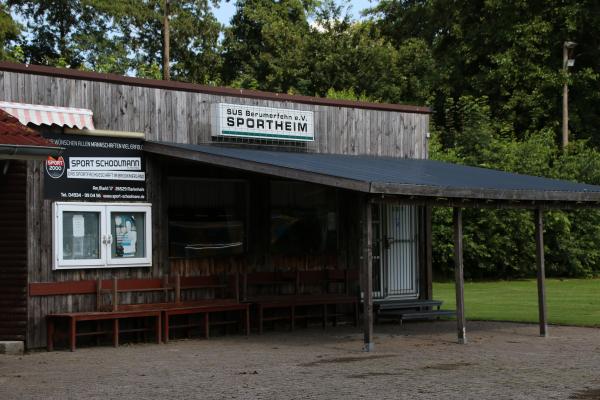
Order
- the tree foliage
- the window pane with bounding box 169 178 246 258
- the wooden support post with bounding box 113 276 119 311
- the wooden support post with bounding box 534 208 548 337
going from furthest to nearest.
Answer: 1. the tree foliage
2. the window pane with bounding box 169 178 246 258
3. the wooden support post with bounding box 534 208 548 337
4. the wooden support post with bounding box 113 276 119 311

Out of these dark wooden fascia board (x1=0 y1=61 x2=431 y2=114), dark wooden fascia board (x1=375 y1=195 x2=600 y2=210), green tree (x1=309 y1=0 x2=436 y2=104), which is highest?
green tree (x1=309 y1=0 x2=436 y2=104)

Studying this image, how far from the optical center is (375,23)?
1918 inches

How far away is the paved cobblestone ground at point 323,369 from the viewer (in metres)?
9.85

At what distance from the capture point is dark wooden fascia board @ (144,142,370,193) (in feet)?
41.7

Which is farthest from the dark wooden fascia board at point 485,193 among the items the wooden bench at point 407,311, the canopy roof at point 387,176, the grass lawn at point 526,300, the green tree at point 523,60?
the green tree at point 523,60

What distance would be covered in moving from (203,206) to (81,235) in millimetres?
2281

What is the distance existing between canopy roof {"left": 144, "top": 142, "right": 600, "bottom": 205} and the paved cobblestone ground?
6.76 feet

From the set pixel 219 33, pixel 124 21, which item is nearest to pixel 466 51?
pixel 219 33

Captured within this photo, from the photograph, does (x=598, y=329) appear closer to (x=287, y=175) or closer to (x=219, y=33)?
(x=287, y=175)

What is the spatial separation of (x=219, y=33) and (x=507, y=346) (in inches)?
1431

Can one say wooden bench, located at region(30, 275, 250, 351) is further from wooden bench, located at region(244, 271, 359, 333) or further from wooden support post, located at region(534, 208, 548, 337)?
wooden support post, located at region(534, 208, 548, 337)

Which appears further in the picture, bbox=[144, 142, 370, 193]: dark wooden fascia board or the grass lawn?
the grass lawn

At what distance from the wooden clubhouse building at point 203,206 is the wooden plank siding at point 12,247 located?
2cm

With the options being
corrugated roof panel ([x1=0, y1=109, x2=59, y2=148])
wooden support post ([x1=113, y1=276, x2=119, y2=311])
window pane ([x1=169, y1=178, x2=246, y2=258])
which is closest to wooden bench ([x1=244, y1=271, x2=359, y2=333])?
window pane ([x1=169, y1=178, x2=246, y2=258])
